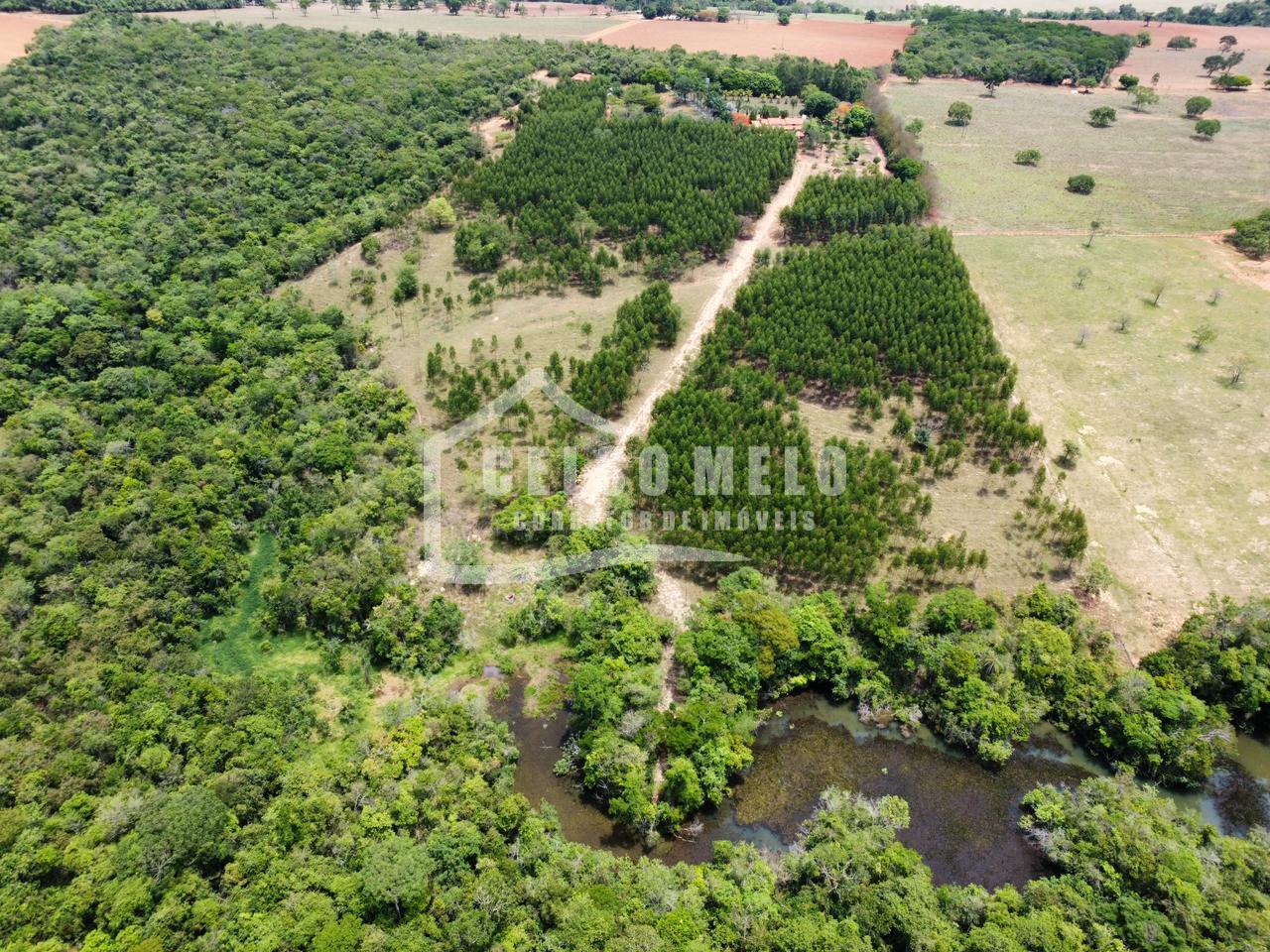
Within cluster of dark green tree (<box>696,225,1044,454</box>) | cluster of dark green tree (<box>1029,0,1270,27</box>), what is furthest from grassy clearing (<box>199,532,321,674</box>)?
cluster of dark green tree (<box>1029,0,1270,27</box>)

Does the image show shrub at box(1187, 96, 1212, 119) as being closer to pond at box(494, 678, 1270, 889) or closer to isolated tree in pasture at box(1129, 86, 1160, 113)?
isolated tree in pasture at box(1129, 86, 1160, 113)

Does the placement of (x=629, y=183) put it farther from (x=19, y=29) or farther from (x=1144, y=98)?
(x=19, y=29)

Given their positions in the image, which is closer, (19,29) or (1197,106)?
(1197,106)

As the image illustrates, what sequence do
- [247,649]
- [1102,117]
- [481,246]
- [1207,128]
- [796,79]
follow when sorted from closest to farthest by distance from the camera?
1. [247,649]
2. [481,246]
3. [1207,128]
4. [1102,117]
5. [796,79]

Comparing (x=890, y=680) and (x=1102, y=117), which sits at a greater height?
(x=1102, y=117)

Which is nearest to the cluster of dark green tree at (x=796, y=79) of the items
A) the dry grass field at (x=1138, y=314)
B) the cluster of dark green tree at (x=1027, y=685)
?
the dry grass field at (x=1138, y=314)

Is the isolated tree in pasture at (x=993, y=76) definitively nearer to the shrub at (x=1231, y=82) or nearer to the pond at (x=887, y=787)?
the shrub at (x=1231, y=82)

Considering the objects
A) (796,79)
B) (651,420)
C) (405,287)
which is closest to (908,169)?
(796,79)

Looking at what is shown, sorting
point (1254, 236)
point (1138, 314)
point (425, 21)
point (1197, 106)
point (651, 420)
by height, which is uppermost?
point (425, 21)
